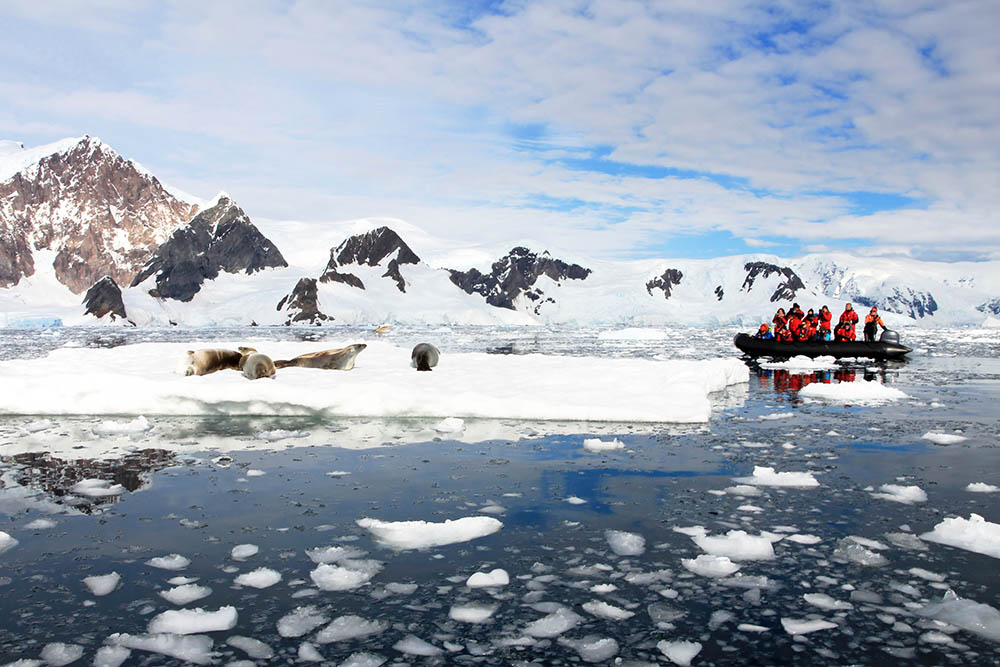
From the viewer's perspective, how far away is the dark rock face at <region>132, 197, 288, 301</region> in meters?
156

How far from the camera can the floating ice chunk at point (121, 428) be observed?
9352 mm

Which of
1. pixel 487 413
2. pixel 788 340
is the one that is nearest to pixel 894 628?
pixel 487 413

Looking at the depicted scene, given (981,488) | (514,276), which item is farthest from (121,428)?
(514,276)

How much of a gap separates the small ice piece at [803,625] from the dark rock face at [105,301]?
398ft

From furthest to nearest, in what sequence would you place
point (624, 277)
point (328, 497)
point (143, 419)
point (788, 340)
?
point (624, 277) → point (788, 340) → point (143, 419) → point (328, 497)

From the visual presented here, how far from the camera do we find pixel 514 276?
182375 millimetres

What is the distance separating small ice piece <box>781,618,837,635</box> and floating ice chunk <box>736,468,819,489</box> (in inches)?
117

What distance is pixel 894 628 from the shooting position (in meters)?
3.63

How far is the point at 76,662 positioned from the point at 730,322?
366 feet

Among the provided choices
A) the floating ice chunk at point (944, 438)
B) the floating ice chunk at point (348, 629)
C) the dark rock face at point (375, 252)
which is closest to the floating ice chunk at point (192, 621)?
the floating ice chunk at point (348, 629)

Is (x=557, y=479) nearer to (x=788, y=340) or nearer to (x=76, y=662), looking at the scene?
(x=76, y=662)

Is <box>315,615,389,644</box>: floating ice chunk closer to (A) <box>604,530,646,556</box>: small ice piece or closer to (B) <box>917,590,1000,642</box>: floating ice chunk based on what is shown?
(A) <box>604,530,646,556</box>: small ice piece

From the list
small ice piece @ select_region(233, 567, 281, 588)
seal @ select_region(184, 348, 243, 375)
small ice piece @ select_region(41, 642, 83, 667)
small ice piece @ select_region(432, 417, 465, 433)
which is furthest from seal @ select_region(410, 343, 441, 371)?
small ice piece @ select_region(41, 642, 83, 667)

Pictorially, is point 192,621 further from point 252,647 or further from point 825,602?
point 825,602
